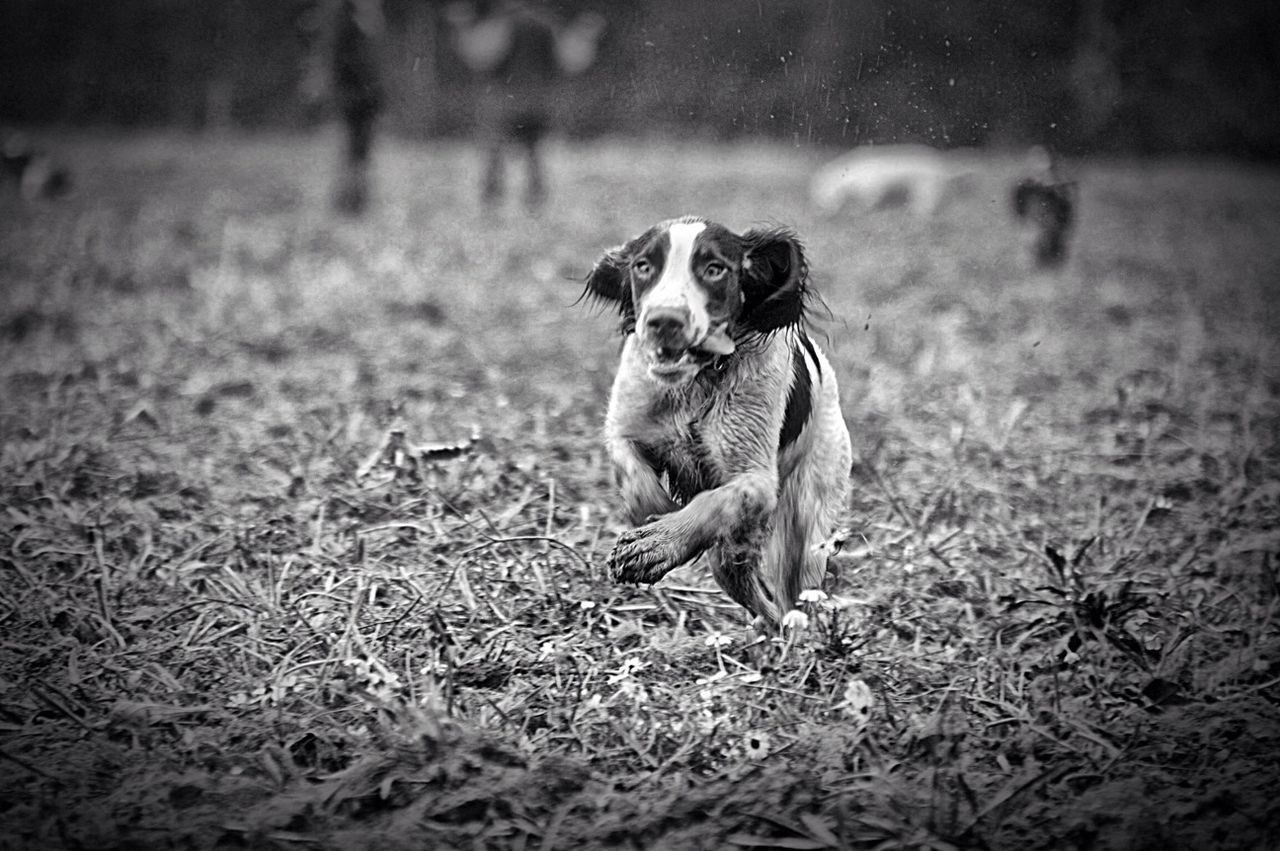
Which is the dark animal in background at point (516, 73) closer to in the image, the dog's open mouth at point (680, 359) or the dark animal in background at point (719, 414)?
the dark animal in background at point (719, 414)

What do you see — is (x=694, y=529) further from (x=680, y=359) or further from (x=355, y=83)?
(x=355, y=83)

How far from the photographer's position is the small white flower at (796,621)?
160 inches

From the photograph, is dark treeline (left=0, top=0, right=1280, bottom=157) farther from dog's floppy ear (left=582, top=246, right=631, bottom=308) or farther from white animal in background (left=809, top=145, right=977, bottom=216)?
dog's floppy ear (left=582, top=246, right=631, bottom=308)

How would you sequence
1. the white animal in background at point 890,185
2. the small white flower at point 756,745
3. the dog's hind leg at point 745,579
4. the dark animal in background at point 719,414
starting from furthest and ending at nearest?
the white animal in background at point 890,185, the dog's hind leg at point 745,579, the dark animal in background at point 719,414, the small white flower at point 756,745

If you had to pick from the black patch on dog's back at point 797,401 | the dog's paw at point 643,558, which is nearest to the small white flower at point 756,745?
the dog's paw at point 643,558

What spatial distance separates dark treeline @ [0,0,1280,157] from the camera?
20.5 meters

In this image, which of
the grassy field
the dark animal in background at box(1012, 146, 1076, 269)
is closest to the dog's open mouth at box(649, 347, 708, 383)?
the grassy field

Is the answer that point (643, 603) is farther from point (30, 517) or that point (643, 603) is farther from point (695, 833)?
point (30, 517)

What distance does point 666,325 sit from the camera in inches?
143

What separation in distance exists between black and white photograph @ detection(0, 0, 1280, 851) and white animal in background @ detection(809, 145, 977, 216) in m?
3.44

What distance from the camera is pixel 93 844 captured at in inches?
116

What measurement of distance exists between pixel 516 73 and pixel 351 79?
8.99 feet

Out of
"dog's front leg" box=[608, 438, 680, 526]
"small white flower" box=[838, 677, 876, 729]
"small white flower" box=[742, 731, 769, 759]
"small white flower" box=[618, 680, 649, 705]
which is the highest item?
"dog's front leg" box=[608, 438, 680, 526]

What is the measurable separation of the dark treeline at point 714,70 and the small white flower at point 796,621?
53.1 feet
